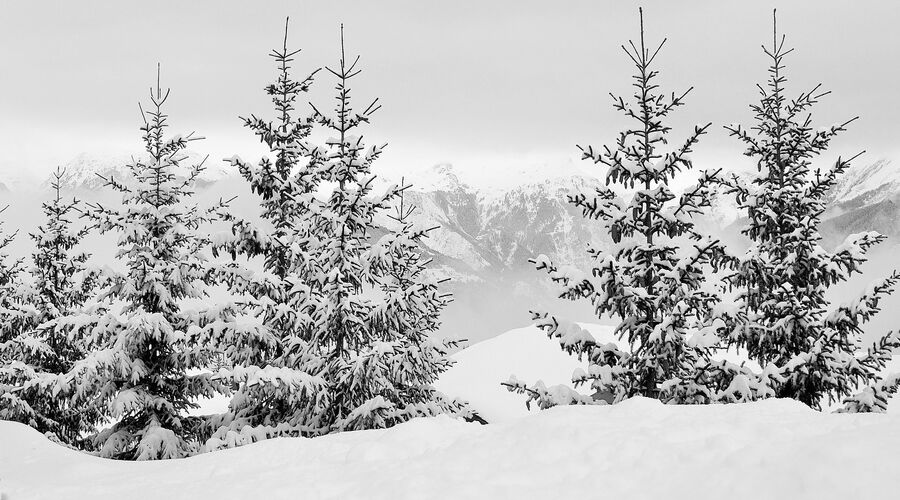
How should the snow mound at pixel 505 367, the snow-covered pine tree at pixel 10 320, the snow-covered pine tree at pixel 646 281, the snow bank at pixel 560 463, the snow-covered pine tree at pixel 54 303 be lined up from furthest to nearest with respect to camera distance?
the snow mound at pixel 505 367 < the snow-covered pine tree at pixel 54 303 < the snow-covered pine tree at pixel 10 320 < the snow-covered pine tree at pixel 646 281 < the snow bank at pixel 560 463

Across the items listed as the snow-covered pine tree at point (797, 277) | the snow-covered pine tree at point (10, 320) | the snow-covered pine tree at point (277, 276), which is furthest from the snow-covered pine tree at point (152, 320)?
the snow-covered pine tree at point (797, 277)

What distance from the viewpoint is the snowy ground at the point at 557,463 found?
196 inches

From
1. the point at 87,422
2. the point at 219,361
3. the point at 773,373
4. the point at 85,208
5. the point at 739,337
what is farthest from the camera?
the point at 87,422

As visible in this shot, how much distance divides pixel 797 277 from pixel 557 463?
8.27 meters

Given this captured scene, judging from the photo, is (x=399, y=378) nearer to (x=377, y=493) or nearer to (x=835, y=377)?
(x=377, y=493)

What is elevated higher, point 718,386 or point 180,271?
point 180,271

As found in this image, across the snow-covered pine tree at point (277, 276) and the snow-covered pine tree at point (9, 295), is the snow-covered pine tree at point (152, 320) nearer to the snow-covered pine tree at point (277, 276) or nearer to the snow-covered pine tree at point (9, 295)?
the snow-covered pine tree at point (277, 276)

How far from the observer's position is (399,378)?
13055 millimetres

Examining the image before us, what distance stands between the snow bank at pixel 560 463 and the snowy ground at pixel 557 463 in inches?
0.5

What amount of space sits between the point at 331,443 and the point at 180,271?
8.15 metres

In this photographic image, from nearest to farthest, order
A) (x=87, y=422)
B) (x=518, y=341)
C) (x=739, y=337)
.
→ (x=739, y=337) < (x=87, y=422) < (x=518, y=341)

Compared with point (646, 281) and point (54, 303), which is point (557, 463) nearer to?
point (646, 281)

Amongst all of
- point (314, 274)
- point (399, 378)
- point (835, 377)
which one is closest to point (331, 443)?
point (399, 378)

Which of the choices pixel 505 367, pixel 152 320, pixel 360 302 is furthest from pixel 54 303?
pixel 505 367
